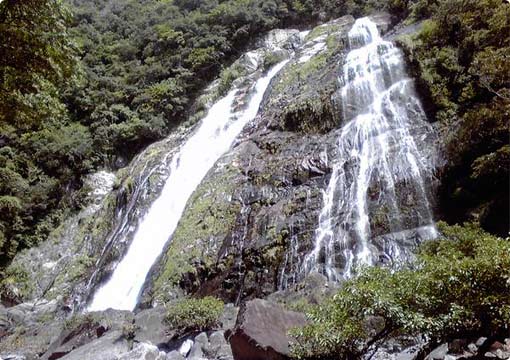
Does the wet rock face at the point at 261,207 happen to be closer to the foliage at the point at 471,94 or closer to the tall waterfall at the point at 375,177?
the tall waterfall at the point at 375,177

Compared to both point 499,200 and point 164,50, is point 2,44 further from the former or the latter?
point 164,50

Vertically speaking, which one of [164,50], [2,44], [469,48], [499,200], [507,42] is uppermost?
[2,44]

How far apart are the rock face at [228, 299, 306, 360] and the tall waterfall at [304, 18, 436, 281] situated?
2.59 m

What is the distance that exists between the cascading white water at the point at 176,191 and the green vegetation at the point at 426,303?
34.0 feet

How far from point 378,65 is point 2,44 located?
485 inches

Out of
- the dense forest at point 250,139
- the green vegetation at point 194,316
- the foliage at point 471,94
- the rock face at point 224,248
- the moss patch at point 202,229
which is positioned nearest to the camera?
the dense forest at point 250,139

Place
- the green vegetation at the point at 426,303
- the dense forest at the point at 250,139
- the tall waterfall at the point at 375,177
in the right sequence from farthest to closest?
the tall waterfall at the point at 375,177
the dense forest at the point at 250,139
the green vegetation at the point at 426,303

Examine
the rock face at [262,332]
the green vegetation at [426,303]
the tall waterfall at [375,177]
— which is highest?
the green vegetation at [426,303]

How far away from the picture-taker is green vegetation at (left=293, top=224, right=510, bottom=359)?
4.80 m

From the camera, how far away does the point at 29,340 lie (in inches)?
563

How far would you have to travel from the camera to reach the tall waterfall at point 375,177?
36.4 feet

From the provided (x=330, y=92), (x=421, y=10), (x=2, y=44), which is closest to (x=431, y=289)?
(x=2, y=44)

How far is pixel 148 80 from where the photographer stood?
28438mm

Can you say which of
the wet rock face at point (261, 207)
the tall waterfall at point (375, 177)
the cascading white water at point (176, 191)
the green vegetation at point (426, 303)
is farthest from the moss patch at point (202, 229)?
the green vegetation at point (426, 303)
